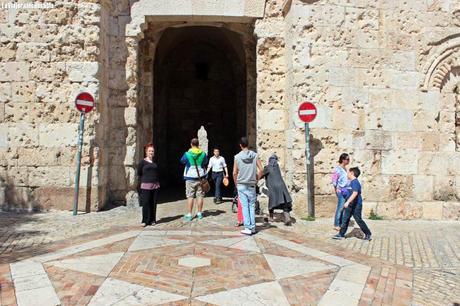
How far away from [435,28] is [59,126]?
833 centimetres

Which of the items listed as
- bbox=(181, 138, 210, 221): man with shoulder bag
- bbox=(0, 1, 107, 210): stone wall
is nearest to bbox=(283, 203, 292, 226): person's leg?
bbox=(181, 138, 210, 221): man with shoulder bag

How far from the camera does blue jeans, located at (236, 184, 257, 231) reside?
6242 millimetres

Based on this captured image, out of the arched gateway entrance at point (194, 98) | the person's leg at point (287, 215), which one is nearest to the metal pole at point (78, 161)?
the person's leg at point (287, 215)

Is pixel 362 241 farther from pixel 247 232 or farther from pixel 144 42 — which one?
Result: pixel 144 42

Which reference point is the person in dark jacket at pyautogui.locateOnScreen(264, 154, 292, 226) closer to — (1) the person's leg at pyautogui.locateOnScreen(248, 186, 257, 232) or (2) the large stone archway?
(1) the person's leg at pyautogui.locateOnScreen(248, 186, 257, 232)

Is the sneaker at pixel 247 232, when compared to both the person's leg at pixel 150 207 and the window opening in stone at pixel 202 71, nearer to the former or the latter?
the person's leg at pixel 150 207

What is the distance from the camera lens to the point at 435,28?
27.2 ft

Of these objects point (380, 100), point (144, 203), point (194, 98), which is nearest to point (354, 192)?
point (380, 100)

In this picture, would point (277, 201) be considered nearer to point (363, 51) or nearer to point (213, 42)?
point (363, 51)

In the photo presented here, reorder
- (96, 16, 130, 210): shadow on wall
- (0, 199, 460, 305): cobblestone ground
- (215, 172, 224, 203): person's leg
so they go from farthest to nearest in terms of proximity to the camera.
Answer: (215, 172, 224, 203): person's leg, (96, 16, 130, 210): shadow on wall, (0, 199, 460, 305): cobblestone ground

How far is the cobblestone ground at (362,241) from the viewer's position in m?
4.39

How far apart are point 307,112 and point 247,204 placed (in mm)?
2482

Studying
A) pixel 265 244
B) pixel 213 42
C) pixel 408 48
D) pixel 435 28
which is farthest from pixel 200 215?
pixel 213 42

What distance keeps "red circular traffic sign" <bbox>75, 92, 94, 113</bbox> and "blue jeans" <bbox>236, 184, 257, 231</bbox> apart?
362 cm
